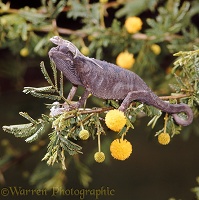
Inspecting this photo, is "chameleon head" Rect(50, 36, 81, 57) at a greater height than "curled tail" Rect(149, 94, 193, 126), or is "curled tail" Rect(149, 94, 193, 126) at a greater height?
"chameleon head" Rect(50, 36, 81, 57)

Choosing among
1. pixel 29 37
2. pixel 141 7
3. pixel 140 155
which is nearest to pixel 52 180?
pixel 29 37

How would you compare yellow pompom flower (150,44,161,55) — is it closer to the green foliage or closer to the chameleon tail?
the green foliage

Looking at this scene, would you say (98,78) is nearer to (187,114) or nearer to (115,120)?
(115,120)

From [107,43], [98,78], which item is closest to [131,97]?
[98,78]

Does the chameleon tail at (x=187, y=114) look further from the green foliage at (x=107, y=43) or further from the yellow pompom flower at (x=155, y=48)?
the yellow pompom flower at (x=155, y=48)

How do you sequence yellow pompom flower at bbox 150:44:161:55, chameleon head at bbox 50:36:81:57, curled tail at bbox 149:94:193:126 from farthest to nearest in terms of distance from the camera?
yellow pompom flower at bbox 150:44:161:55 → curled tail at bbox 149:94:193:126 → chameleon head at bbox 50:36:81:57

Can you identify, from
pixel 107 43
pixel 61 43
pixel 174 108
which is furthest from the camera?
pixel 107 43

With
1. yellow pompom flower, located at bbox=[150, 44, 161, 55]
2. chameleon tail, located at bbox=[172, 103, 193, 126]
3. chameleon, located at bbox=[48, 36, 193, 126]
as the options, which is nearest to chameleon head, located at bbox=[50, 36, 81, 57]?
chameleon, located at bbox=[48, 36, 193, 126]
